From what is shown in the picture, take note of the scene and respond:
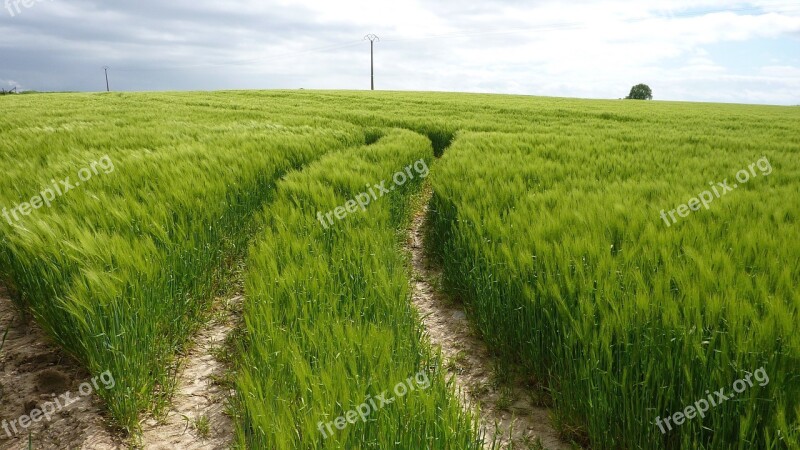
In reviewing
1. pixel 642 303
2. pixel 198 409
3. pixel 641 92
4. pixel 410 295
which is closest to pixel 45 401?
pixel 198 409

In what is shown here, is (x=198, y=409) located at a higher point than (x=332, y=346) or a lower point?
lower

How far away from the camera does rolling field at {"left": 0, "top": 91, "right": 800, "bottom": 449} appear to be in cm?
147

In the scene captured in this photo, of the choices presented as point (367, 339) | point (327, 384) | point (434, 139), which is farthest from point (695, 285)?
point (434, 139)

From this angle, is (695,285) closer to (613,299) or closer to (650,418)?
(613,299)

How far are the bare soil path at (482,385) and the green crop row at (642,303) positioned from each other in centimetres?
11

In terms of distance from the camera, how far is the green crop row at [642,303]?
58.3 inches

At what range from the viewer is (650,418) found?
5.23 feet

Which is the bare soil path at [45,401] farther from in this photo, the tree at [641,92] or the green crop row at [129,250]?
the tree at [641,92]

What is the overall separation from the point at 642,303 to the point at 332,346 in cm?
120

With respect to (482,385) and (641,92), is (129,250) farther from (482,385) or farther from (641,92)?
(641,92)

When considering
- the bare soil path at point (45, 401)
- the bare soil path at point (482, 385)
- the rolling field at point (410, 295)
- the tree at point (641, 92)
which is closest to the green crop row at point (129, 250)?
the rolling field at point (410, 295)

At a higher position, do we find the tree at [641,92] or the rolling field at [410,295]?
the tree at [641,92]

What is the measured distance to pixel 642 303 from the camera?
1.73 m

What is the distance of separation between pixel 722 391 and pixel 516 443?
0.79 metres
